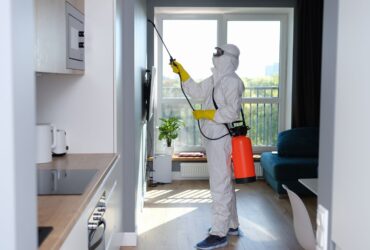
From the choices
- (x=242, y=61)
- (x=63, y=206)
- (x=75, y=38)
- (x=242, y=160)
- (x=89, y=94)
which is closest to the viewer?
(x=63, y=206)

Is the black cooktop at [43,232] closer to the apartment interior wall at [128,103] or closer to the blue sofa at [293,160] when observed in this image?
the apartment interior wall at [128,103]

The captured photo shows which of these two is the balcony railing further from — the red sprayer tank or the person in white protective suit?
the red sprayer tank

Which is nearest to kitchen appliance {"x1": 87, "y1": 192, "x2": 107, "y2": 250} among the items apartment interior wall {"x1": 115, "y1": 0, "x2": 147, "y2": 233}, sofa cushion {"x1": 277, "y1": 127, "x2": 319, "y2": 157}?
apartment interior wall {"x1": 115, "y1": 0, "x2": 147, "y2": 233}

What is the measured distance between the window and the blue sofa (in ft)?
2.98

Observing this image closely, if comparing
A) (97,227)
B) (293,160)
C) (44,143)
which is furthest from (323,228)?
(293,160)

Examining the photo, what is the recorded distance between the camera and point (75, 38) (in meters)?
2.54

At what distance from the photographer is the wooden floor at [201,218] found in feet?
12.7

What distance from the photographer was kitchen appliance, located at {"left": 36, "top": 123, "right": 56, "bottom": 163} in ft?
8.36

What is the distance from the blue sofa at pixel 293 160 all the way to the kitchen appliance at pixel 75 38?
3.13 meters

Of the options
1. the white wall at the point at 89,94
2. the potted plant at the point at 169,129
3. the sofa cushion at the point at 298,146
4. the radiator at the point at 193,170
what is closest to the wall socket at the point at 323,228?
the white wall at the point at 89,94

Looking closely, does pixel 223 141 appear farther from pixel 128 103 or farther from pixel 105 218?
pixel 105 218

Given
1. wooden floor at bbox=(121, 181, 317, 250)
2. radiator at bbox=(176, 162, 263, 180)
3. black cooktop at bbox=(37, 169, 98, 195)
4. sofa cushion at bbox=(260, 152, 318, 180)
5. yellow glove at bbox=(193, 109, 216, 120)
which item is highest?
yellow glove at bbox=(193, 109, 216, 120)

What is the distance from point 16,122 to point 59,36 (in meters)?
1.40

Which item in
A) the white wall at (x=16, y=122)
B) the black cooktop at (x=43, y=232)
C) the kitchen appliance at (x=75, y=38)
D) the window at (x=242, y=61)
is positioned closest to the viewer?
the white wall at (x=16, y=122)
